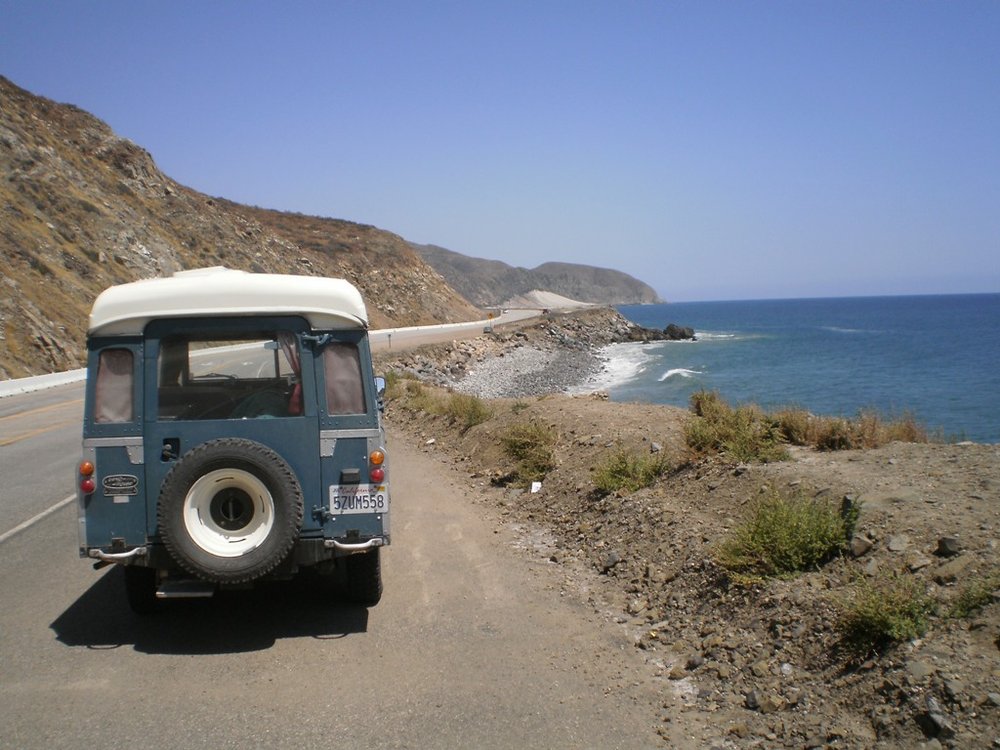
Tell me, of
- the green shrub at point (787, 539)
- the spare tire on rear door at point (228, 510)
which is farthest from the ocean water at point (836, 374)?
the spare tire on rear door at point (228, 510)

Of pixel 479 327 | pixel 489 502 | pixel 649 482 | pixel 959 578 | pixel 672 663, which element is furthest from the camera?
pixel 479 327

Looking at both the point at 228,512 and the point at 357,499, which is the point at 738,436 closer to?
the point at 357,499

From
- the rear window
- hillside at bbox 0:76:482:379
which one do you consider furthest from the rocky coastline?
the rear window

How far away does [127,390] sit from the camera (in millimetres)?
5742

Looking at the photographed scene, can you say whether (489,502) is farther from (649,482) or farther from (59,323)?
(59,323)

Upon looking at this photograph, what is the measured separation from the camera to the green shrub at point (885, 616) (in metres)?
4.73

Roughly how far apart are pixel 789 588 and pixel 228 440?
12.9 ft

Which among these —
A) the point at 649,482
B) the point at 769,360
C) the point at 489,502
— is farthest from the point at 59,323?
the point at 769,360

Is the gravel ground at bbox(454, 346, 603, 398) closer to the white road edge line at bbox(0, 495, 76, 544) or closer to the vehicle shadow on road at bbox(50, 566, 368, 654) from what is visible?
the white road edge line at bbox(0, 495, 76, 544)

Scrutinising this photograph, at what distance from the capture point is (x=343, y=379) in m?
5.98

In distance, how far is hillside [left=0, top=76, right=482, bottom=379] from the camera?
33625 mm

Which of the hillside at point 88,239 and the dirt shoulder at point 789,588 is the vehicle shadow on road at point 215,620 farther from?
the hillside at point 88,239

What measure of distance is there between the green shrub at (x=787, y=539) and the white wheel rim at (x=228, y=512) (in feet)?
11.3

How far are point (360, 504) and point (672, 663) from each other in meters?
2.37
